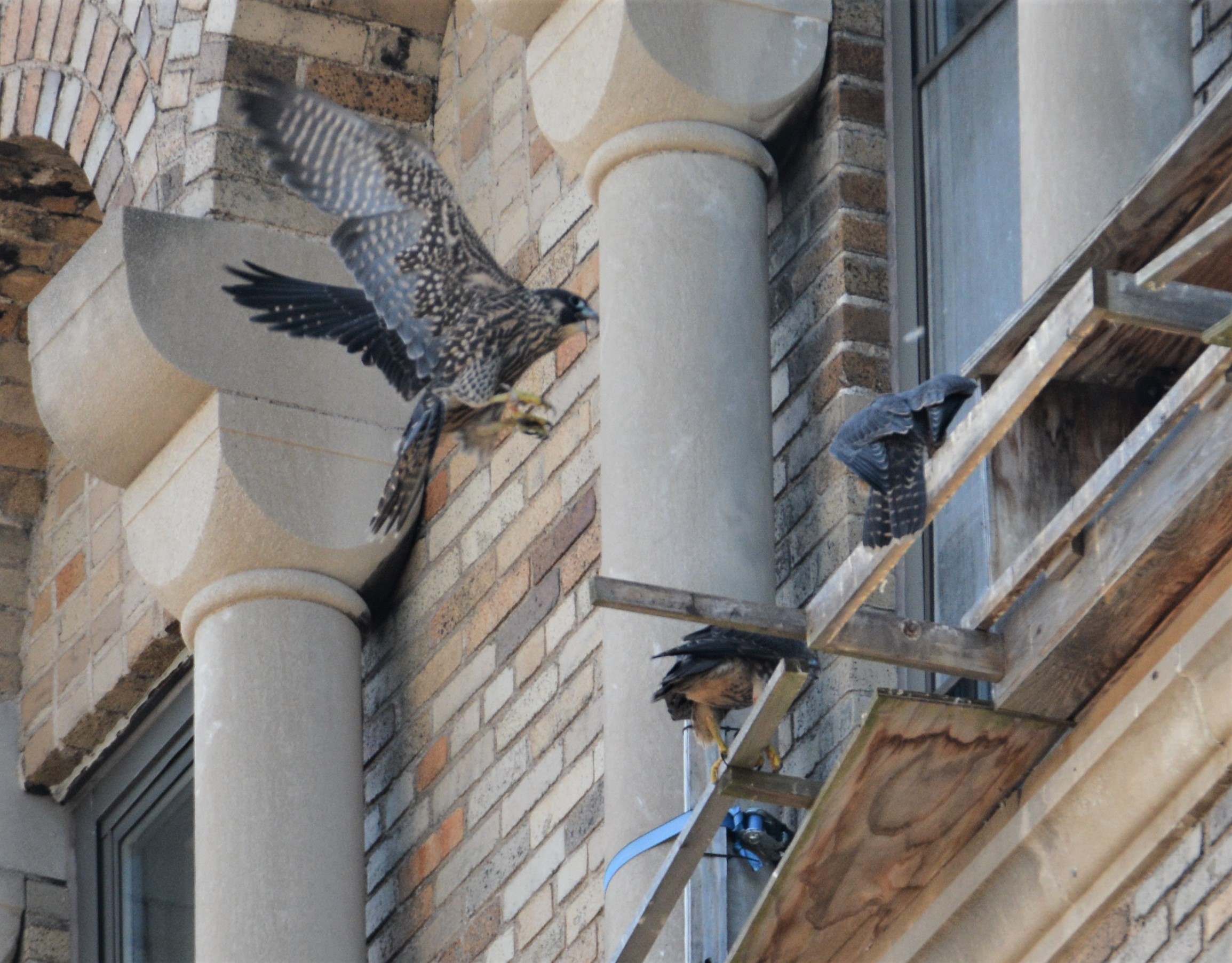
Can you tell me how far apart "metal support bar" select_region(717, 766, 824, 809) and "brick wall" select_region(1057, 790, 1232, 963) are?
470 millimetres

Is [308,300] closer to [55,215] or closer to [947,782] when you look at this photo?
[947,782]

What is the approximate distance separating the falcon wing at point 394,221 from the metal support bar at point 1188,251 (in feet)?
5.72

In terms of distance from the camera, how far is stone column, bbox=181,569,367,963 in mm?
5895

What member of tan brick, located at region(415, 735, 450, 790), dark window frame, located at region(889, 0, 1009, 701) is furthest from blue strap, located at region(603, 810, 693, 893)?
tan brick, located at region(415, 735, 450, 790)

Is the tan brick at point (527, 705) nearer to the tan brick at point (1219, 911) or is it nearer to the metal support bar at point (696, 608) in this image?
the metal support bar at point (696, 608)

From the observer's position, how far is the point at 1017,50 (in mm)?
5176

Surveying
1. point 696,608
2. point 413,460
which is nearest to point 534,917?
point 413,460

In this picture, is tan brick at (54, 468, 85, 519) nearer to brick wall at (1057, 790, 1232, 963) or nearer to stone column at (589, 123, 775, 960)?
stone column at (589, 123, 775, 960)

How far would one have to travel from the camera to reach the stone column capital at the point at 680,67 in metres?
5.43

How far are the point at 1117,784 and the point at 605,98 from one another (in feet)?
6.18

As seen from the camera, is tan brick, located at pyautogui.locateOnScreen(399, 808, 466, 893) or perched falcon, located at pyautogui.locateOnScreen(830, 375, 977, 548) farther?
tan brick, located at pyautogui.locateOnScreen(399, 808, 466, 893)

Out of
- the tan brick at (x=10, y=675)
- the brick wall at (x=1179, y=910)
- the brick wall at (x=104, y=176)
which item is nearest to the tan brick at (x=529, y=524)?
the brick wall at (x=104, y=176)

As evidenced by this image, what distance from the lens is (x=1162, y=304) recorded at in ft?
12.4

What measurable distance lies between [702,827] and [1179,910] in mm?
750
